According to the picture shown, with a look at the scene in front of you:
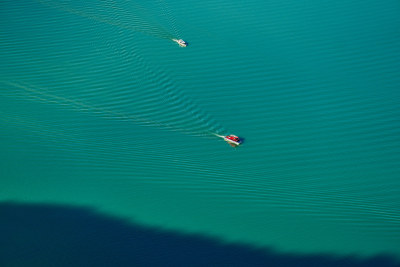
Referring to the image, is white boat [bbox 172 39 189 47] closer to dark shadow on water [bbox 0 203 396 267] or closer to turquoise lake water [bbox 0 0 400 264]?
turquoise lake water [bbox 0 0 400 264]

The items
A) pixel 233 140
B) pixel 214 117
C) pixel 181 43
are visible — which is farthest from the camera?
pixel 181 43

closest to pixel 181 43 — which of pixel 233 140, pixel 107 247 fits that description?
pixel 233 140

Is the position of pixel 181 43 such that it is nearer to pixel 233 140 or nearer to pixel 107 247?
pixel 233 140

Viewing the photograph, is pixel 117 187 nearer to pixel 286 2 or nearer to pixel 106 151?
pixel 106 151

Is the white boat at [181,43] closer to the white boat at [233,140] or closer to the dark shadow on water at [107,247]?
the white boat at [233,140]

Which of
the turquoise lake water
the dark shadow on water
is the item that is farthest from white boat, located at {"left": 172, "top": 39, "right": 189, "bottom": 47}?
the dark shadow on water

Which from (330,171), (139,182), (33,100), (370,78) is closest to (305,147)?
(330,171)

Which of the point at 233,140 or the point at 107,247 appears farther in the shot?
the point at 233,140
